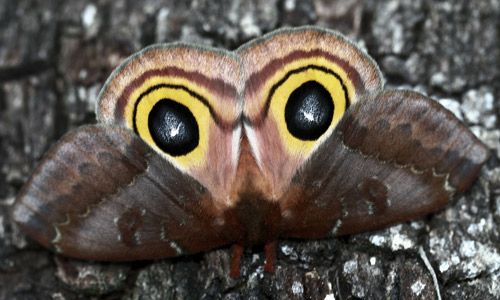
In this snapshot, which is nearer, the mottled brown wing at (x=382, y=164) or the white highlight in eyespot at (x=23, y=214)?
the mottled brown wing at (x=382, y=164)

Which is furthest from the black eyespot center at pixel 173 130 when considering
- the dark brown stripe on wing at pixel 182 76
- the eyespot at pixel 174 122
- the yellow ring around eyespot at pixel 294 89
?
the yellow ring around eyespot at pixel 294 89

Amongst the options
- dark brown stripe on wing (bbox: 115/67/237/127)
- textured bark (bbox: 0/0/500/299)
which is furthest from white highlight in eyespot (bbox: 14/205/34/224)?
dark brown stripe on wing (bbox: 115/67/237/127)

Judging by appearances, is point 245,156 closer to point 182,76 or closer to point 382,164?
point 182,76

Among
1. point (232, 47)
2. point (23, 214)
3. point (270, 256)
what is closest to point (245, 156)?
point (270, 256)

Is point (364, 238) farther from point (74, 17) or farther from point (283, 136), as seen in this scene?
point (74, 17)

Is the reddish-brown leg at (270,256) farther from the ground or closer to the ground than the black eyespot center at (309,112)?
closer to the ground

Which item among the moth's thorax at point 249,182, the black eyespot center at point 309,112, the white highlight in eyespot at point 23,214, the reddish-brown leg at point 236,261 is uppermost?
the black eyespot center at point 309,112

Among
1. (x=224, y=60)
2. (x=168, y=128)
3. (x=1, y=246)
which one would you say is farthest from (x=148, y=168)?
(x=1, y=246)

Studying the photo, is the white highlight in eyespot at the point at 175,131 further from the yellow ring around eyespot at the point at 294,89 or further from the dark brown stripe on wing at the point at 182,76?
the yellow ring around eyespot at the point at 294,89
